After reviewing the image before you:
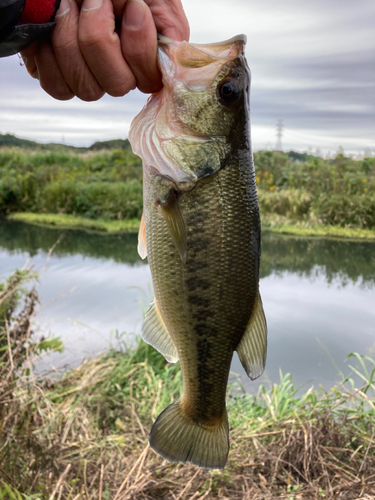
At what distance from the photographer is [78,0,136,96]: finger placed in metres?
1.08

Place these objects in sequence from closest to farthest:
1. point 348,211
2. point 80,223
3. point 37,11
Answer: point 37,11 < point 348,211 < point 80,223

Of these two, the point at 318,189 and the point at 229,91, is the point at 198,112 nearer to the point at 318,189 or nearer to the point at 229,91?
the point at 229,91

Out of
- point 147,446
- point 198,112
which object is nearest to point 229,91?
point 198,112

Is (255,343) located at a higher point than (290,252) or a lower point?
higher

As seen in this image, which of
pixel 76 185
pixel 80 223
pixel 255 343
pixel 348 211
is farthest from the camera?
pixel 76 185

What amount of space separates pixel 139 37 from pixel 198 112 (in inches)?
9.6

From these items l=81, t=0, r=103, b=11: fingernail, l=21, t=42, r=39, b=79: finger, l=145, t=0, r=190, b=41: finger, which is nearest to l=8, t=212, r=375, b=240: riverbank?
l=145, t=0, r=190, b=41: finger

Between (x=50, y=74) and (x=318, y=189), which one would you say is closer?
(x=50, y=74)

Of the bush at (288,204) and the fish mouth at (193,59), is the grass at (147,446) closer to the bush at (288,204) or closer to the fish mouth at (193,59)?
the fish mouth at (193,59)

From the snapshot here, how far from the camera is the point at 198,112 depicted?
1133mm

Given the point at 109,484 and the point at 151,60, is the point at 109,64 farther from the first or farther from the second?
the point at 109,484

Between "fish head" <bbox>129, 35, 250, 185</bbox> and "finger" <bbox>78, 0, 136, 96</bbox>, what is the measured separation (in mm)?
113

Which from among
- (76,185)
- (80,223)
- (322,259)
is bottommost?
(322,259)

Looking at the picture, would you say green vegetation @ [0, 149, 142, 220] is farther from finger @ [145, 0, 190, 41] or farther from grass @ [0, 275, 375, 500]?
finger @ [145, 0, 190, 41]
